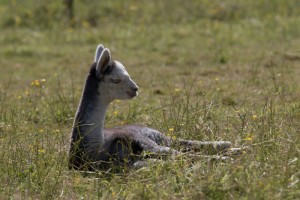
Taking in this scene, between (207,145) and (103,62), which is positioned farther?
(103,62)

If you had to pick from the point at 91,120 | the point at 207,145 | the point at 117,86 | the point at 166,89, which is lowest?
the point at 166,89

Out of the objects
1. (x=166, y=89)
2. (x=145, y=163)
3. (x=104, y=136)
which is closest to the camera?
(x=145, y=163)

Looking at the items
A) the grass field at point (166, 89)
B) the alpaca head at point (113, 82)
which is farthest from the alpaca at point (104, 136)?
the grass field at point (166, 89)

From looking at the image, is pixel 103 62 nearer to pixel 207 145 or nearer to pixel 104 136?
pixel 104 136

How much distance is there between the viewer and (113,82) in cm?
811

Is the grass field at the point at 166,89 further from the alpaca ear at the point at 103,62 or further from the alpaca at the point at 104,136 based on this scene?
the alpaca ear at the point at 103,62

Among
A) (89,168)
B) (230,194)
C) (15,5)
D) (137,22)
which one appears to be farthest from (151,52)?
(230,194)

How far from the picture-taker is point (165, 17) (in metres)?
19.3

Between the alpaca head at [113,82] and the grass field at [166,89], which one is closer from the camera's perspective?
the grass field at [166,89]

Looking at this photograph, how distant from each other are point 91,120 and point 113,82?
0.42 metres

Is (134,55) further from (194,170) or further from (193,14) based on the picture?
(194,170)

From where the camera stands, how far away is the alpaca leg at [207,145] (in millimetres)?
7629

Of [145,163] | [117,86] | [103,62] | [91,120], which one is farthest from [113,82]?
[145,163]

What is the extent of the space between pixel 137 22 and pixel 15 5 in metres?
3.41
